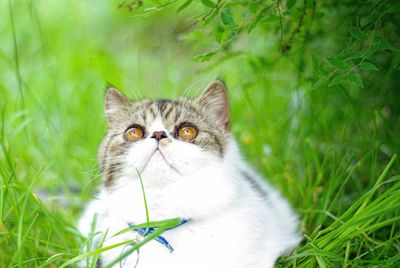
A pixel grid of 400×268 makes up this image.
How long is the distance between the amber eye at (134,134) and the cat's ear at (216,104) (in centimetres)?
32

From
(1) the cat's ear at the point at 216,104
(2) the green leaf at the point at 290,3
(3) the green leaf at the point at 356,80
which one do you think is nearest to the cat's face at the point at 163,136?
(1) the cat's ear at the point at 216,104

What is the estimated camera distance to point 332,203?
2.38 meters

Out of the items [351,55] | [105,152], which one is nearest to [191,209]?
[105,152]

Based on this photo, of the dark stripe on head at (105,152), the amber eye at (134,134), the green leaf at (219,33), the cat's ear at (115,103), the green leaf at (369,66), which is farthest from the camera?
the cat's ear at (115,103)

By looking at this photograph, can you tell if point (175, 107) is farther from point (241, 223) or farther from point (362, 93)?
point (362, 93)

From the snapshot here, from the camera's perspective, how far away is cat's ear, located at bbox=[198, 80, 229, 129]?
88.4 inches

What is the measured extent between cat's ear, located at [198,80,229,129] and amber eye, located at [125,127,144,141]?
12.8 inches

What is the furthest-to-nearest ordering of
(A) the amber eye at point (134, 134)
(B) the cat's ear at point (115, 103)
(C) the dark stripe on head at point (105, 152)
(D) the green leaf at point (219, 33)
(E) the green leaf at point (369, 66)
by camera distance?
(B) the cat's ear at point (115, 103) → (C) the dark stripe on head at point (105, 152) → (A) the amber eye at point (134, 134) → (D) the green leaf at point (219, 33) → (E) the green leaf at point (369, 66)

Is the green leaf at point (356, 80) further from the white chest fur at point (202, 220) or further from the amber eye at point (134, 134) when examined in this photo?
the amber eye at point (134, 134)

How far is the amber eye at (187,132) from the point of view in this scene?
79.7 inches

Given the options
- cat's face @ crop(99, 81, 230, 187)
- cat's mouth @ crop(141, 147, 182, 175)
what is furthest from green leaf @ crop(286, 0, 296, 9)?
cat's mouth @ crop(141, 147, 182, 175)

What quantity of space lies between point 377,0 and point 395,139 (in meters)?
0.68

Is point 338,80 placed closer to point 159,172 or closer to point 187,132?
point 187,132

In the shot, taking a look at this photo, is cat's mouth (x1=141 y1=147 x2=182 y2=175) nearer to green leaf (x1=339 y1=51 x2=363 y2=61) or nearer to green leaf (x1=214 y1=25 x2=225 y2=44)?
green leaf (x1=214 y1=25 x2=225 y2=44)
